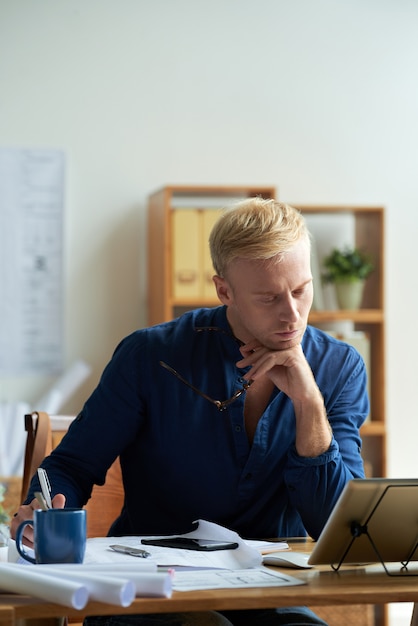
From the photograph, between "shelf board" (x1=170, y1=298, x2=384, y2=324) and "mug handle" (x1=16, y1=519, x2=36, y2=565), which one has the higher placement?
"shelf board" (x1=170, y1=298, x2=384, y2=324)

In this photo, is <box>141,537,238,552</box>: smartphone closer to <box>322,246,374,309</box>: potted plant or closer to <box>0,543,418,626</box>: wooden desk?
<box>0,543,418,626</box>: wooden desk

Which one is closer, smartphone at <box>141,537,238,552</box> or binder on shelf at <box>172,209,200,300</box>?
smartphone at <box>141,537,238,552</box>

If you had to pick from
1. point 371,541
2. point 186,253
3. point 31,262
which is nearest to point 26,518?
point 371,541

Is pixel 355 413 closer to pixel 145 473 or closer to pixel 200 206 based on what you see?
pixel 145 473

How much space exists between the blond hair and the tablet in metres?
0.54

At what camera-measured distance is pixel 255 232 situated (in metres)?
1.70

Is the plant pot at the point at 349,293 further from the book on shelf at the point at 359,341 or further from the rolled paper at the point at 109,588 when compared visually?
the rolled paper at the point at 109,588

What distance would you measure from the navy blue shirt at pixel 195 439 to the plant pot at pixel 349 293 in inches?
80.3

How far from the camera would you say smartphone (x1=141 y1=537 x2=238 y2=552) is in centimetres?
142

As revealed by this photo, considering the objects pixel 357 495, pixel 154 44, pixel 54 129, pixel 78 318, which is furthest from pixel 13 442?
pixel 357 495

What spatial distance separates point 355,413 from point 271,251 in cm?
36

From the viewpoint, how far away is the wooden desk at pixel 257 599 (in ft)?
3.54

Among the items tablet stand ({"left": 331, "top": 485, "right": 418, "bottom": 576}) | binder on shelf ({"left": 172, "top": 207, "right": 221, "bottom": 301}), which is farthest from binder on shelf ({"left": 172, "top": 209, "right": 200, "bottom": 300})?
tablet stand ({"left": 331, "top": 485, "right": 418, "bottom": 576})

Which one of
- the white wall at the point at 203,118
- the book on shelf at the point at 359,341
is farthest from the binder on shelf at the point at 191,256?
the book on shelf at the point at 359,341
